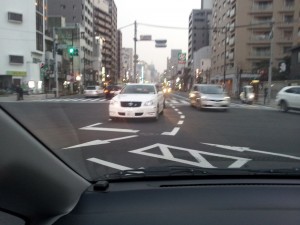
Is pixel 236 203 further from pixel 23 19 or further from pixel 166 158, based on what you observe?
pixel 166 158

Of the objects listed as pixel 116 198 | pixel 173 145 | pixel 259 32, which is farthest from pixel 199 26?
pixel 116 198

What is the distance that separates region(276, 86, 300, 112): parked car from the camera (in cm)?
1948

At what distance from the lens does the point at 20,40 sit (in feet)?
8.60

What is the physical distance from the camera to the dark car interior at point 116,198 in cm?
168

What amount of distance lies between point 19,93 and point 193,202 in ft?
5.18

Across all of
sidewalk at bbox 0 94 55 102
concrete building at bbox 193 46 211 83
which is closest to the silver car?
sidewalk at bbox 0 94 55 102

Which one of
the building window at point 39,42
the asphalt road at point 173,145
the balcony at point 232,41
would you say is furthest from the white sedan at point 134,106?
the balcony at point 232,41

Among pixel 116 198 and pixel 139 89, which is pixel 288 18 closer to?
pixel 139 89

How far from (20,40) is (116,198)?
1432 millimetres

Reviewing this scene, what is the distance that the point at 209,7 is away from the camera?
12569cm

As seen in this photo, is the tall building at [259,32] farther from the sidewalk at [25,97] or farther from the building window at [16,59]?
the building window at [16,59]

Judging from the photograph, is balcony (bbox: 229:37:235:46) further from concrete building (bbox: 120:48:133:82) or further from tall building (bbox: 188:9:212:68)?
concrete building (bbox: 120:48:133:82)

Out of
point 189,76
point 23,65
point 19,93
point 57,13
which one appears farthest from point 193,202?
point 189,76

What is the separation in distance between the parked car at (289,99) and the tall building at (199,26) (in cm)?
10100
